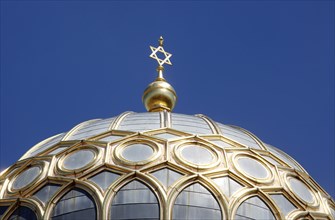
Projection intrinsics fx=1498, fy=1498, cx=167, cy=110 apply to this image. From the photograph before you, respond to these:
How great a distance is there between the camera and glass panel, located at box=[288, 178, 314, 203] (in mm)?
35531

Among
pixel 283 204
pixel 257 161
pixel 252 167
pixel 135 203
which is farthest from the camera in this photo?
pixel 257 161

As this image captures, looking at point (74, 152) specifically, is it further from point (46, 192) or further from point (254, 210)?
point (254, 210)

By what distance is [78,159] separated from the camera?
35312 millimetres

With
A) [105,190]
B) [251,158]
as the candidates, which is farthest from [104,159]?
[251,158]

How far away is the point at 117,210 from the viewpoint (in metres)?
33.7

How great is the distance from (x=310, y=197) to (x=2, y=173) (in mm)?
7516

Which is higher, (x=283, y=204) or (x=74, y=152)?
(x=74, y=152)

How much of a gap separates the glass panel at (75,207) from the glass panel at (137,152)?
4.87ft

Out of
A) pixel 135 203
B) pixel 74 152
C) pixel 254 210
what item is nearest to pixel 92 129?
pixel 74 152

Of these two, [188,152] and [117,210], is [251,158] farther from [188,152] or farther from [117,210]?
[117,210]

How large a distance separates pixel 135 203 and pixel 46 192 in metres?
2.26

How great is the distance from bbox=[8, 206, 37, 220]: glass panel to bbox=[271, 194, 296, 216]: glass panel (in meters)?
5.58

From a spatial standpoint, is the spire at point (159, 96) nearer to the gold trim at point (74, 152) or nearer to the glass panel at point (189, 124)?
the glass panel at point (189, 124)

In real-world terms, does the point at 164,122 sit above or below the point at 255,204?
above
